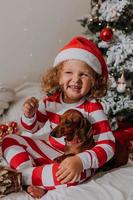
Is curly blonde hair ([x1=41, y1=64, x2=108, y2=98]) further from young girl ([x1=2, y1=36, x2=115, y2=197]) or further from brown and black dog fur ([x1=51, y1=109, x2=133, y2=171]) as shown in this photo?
brown and black dog fur ([x1=51, y1=109, x2=133, y2=171])

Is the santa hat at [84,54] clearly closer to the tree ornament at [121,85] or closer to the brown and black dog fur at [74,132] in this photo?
the brown and black dog fur at [74,132]

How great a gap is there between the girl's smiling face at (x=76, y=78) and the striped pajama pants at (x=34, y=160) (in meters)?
0.19

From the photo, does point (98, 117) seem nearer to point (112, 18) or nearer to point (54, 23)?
point (112, 18)

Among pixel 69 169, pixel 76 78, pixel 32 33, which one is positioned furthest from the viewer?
pixel 32 33

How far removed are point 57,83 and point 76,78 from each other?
10 cm

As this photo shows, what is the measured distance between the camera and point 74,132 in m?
1.03

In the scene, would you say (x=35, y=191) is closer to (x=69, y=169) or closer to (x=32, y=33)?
(x=69, y=169)

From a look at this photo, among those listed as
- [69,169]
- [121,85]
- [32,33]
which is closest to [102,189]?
[69,169]

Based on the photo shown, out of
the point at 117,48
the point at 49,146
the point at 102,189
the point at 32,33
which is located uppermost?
the point at 32,33

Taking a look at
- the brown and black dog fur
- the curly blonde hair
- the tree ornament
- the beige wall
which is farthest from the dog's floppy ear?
the beige wall

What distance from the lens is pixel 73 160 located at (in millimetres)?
971

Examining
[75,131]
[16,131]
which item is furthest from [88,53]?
[16,131]

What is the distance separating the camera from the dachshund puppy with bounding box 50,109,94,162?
3.37 feet

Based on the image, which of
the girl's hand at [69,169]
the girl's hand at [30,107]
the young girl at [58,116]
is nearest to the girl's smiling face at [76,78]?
the young girl at [58,116]
